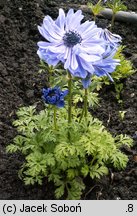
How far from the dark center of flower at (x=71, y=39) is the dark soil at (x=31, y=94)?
906mm

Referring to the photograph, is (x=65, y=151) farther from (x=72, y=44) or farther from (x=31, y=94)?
(x=31, y=94)

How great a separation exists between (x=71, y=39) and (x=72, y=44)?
0.03 m

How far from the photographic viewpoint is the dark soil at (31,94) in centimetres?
315

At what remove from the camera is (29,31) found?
437cm

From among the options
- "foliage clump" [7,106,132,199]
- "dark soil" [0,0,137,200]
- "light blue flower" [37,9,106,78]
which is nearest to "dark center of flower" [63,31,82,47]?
"light blue flower" [37,9,106,78]

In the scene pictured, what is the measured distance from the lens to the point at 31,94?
379cm

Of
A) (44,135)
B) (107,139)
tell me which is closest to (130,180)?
(107,139)

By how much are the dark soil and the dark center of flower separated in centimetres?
91

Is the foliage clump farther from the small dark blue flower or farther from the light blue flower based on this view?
the light blue flower

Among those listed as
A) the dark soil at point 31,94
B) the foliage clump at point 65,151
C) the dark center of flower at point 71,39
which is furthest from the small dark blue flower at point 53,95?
the dark soil at point 31,94

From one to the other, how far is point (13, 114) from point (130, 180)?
2.97 feet

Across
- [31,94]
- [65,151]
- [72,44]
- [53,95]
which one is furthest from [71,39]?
[31,94]

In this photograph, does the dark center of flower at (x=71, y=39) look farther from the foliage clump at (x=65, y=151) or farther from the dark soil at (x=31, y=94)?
the dark soil at (x=31, y=94)

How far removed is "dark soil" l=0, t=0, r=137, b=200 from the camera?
315 cm
